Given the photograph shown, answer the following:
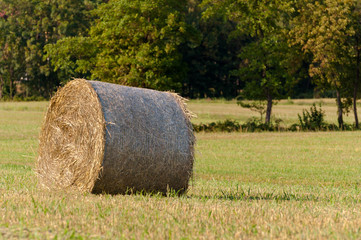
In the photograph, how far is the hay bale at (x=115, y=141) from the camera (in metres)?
9.73

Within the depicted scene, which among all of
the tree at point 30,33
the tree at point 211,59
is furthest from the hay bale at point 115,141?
the tree at point 30,33

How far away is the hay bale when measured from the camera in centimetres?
973

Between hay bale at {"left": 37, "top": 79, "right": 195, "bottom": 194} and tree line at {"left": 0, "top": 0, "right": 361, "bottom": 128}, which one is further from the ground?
tree line at {"left": 0, "top": 0, "right": 361, "bottom": 128}

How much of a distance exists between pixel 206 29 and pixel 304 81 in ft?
71.8

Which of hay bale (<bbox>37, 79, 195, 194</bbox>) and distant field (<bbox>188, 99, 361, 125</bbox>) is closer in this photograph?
hay bale (<bbox>37, 79, 195, 194</bbox>)

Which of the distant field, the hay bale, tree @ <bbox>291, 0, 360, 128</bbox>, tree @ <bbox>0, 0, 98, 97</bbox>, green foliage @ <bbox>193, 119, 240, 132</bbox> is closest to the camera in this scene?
the hay bale

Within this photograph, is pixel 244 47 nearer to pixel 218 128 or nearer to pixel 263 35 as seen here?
pixel 263 35

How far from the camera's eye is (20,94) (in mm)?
86438

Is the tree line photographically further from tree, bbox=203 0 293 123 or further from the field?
the field

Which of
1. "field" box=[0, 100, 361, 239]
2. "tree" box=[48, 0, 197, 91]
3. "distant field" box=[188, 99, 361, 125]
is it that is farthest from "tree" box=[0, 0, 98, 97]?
"field" box=[0, 100, 361, 239]

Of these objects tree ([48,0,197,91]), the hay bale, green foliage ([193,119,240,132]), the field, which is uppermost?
tree ([48,0,197,91])

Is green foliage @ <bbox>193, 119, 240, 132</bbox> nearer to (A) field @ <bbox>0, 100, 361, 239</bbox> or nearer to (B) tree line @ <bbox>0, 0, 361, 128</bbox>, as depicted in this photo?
(B) tree line @ <bbox>0, 0, 361, 128</bbox>

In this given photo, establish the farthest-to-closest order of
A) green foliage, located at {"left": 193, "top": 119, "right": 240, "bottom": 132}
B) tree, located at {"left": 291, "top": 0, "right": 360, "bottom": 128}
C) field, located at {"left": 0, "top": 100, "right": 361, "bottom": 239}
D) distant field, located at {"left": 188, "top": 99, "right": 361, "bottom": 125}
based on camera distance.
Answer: distant field, located at {"left": 188, "top": 99, "right": 361, "bottom": 125} → tree, located at {"left": 291, "top": 0, "right": 360, "bottom": 128} → green foliage, located at {"left": 193, "top": 119, "right": 240, "bottom": 132} → field, located at {"left": 0, "top": 100, "right": 361, "bottom": 239}

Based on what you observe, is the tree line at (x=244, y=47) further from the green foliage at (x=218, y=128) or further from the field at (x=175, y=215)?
the field at (x=175, y=215)
